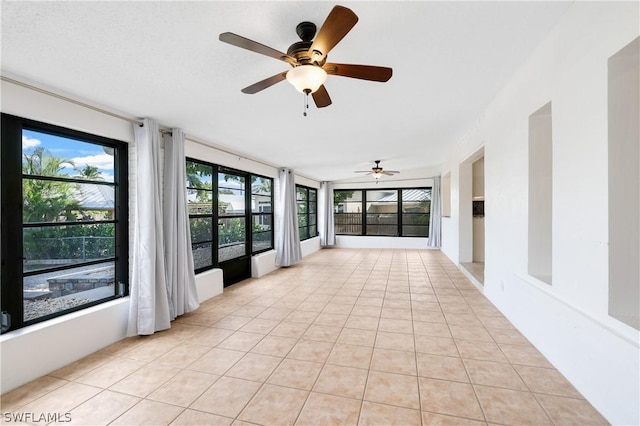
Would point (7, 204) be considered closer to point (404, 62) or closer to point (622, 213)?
point (404, 62)

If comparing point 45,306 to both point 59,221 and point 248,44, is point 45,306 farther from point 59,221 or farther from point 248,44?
point 248,44

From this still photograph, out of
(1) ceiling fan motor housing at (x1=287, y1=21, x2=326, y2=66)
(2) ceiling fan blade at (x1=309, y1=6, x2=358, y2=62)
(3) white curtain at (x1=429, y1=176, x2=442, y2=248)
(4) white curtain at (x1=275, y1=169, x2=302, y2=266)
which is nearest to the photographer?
(2) ceiling fan blade at (x1=309, y1=6, x2=358, y2=62)

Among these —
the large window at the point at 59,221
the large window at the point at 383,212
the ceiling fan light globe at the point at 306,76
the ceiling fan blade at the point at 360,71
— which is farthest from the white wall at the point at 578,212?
the large window at the point at 383,212

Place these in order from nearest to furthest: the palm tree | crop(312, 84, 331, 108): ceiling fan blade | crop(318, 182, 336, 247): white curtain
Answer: crop(312, 84, 331, 108): ceiling fan blade → the palm tree → crop(318, 182, 336, 247): white curtain

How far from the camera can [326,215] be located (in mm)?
9906

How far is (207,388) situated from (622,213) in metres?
3.07

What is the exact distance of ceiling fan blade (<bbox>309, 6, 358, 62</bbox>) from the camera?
141cm

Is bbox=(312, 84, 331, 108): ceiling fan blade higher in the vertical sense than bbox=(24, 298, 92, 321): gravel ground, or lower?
higher

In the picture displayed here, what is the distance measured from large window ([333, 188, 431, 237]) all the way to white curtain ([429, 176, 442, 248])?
1.62ft

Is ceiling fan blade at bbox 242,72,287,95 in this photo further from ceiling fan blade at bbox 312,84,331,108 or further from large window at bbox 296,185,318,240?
large window at bbox 296,185,318,240

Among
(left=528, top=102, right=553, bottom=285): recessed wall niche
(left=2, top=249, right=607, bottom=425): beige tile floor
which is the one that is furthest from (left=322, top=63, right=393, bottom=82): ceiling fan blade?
(left=2, top=249, right=607, bottom=425): beige tile floor

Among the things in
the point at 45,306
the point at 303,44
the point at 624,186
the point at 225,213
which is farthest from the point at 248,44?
the point at 225,213

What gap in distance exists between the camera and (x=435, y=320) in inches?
135

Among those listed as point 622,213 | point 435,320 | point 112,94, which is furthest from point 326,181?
point 622,213
